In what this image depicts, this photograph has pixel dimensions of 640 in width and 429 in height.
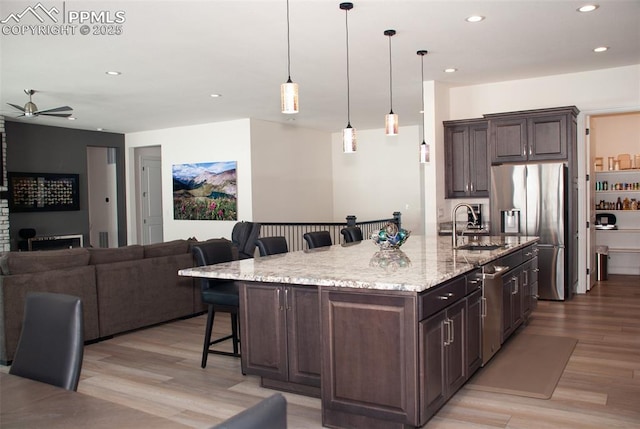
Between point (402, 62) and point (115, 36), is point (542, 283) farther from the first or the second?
point (115, 36)

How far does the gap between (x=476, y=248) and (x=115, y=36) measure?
153 inches

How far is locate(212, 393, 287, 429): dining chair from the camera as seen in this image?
0.80 meters

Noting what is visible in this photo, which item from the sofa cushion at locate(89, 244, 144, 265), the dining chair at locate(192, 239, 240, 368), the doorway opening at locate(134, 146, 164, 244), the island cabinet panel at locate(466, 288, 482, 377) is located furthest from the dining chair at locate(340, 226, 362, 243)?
the doorway opening at locate(134, 146, 164, 244)

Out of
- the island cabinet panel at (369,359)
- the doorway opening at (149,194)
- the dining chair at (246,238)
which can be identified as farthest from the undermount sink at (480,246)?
the doorway opening at (149,194)

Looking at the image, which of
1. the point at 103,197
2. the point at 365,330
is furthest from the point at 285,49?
the point at 103,197

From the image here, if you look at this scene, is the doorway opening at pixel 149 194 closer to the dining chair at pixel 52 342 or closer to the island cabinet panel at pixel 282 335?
the island cabinet panel at pixel 282 335

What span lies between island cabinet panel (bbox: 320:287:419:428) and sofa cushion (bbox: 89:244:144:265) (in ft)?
10.3

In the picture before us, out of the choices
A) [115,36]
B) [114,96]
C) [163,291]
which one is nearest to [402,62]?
[115,36]

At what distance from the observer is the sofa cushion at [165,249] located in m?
5.74

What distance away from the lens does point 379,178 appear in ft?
37.8

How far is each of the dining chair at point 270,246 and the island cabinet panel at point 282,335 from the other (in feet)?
3.43

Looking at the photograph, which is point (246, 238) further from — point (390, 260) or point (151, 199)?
point (390, 260)

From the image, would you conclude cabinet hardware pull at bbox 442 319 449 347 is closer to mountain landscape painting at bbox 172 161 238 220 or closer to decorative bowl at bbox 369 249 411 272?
decorative bowl at bbox 369 249 411 272

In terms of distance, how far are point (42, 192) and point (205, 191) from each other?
3073mm
